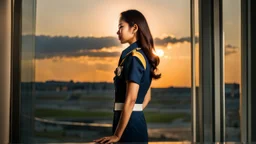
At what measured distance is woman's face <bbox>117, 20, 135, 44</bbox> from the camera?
4.75m

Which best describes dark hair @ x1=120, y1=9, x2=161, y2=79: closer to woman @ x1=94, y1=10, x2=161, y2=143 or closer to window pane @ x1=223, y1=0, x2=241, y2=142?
woman @ x1=94, y1=10, x2=161, y2=143

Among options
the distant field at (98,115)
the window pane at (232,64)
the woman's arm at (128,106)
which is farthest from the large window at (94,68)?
the window pane at (232,64)

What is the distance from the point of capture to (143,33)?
15.6 ft

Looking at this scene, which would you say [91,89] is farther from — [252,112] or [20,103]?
[252,112]

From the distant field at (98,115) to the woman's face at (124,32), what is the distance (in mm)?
705

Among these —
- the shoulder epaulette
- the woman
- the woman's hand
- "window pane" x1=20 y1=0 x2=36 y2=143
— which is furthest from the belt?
"window pane" x1=20 y1=0 x2=36 y2=143

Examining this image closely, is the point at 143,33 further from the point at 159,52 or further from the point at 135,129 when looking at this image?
the point at 135,129

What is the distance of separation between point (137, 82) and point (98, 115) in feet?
1.57

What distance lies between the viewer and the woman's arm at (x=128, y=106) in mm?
4672

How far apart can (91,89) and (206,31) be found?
119cm

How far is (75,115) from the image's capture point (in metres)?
4.71

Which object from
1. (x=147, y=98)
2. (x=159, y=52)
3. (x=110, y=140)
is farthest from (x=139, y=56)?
(x=110, y=140)

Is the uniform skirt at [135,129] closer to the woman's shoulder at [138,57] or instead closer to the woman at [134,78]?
the woman at [134,78]

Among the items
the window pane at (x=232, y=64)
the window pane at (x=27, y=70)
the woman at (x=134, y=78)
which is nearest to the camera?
the window pane at (x=232, y=64)
